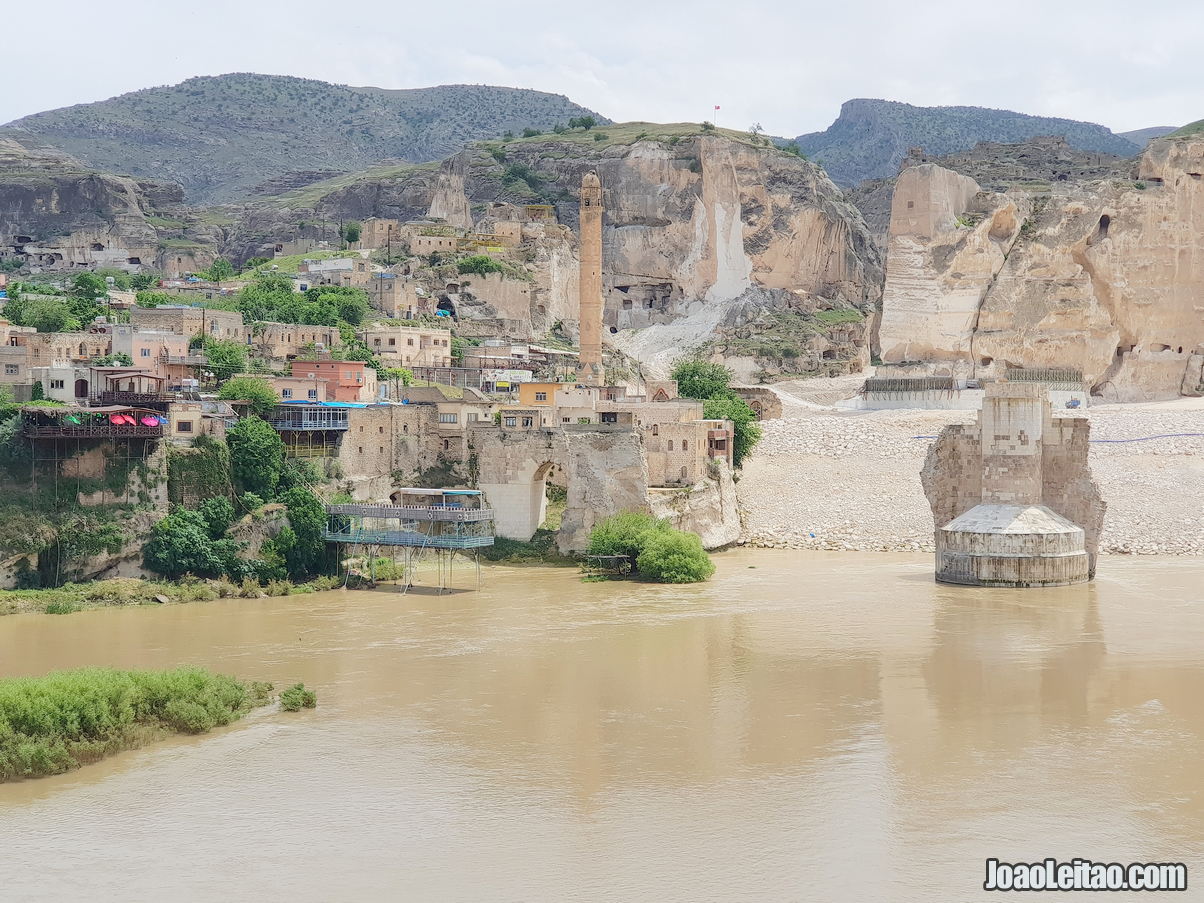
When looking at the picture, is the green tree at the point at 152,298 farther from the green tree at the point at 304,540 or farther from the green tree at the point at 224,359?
the green tree at the point at 304,540

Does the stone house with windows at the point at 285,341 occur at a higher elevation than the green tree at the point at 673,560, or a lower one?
higher

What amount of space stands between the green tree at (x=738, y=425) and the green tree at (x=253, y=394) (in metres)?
13.3

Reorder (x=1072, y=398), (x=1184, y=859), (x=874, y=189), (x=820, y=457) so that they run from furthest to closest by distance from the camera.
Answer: (x=874, y=189) < (x=1072, y=398) < (x=820, y=457) < (x=1184, y=859)

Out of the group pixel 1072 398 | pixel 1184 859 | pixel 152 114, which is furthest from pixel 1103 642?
pixel 152 114

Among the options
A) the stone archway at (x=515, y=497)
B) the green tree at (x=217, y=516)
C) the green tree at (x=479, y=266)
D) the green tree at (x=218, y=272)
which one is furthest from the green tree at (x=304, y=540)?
the green tree at (x=218, y=272)

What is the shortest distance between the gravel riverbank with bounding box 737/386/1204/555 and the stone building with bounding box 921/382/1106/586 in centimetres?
511

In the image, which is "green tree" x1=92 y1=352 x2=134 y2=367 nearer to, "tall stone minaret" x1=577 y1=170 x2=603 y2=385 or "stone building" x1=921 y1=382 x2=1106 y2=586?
"tall stone minaret" x1=577 y1=170 x2=603 y2=385

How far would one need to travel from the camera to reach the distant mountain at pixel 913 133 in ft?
487

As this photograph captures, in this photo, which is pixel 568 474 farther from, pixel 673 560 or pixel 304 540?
pixel 304 540

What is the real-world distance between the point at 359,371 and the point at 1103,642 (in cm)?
2191

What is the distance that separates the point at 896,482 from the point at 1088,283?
21.5 metres

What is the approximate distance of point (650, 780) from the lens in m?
16.5

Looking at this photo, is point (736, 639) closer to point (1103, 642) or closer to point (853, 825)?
point (1103, 642)

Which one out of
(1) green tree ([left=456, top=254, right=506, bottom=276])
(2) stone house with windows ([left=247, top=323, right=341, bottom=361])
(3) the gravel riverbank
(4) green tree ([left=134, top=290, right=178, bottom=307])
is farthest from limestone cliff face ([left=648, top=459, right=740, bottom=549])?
(1) green tree ([left=456, top=254, right=506, bottom=276])
